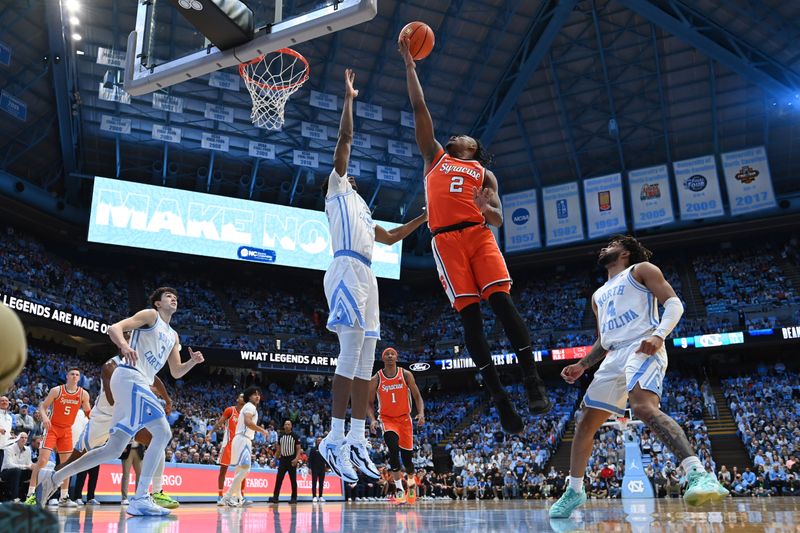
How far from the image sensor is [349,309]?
4.84 meters

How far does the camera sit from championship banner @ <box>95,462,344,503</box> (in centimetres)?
1183

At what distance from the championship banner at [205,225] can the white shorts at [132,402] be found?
65.4ft

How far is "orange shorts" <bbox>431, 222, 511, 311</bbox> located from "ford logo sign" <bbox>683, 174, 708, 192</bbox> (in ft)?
78.4

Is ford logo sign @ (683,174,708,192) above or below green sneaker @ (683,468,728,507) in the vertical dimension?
above

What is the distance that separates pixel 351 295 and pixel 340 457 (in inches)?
46.4

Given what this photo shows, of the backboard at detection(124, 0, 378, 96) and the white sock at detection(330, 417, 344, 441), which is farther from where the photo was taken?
the backboard at detection(124, 0, 378, 96)

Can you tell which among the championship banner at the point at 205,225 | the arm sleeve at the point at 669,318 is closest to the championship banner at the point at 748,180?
the championship banner at the point at 205,225

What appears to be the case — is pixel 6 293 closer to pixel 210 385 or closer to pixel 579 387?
pixel 210 385

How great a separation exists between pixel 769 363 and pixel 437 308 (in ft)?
51.0

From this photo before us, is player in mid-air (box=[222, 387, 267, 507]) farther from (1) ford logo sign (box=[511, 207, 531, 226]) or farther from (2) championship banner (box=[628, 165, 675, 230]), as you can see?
(1) ford logo sign (box=[511, 207, 531, 226])

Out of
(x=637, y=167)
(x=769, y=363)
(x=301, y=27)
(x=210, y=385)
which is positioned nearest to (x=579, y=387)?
(x=769, y=363)

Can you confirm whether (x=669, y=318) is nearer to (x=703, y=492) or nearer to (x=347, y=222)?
(x=703, y=492)

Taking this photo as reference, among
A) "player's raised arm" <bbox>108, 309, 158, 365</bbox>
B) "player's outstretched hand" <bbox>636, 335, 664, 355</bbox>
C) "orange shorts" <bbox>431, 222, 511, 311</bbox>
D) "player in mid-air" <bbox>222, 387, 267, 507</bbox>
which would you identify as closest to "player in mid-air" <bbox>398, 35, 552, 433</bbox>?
"orange shorts" <bbox>431, 222, 511, 311</bbox>

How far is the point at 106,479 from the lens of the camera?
11820 mm
